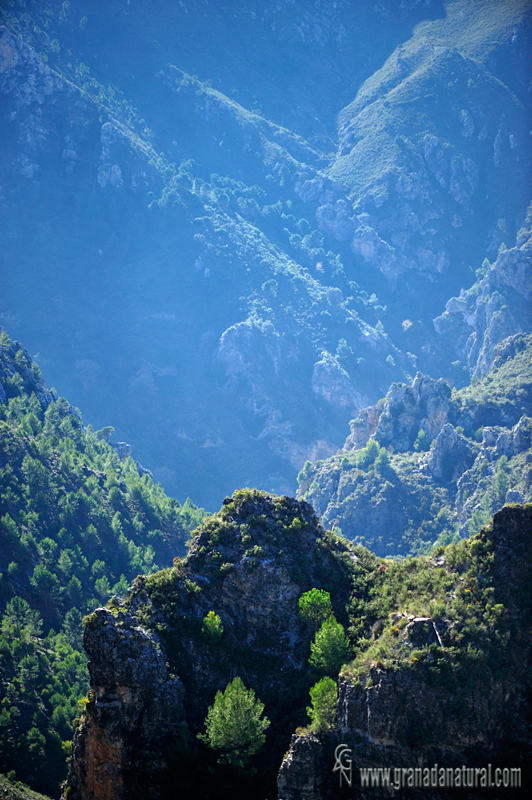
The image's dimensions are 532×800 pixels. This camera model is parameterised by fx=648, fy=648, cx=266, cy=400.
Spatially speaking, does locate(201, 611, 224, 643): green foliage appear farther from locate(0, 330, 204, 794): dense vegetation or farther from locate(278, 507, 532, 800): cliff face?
locate(0, 330, 204, 794): dense vegetation

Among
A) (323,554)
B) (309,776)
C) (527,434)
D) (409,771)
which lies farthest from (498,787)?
(527,434)

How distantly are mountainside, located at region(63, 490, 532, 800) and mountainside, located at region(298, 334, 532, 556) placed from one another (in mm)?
97276

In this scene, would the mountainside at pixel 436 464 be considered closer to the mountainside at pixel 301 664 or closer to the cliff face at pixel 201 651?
the cliff face at pixel 201 651

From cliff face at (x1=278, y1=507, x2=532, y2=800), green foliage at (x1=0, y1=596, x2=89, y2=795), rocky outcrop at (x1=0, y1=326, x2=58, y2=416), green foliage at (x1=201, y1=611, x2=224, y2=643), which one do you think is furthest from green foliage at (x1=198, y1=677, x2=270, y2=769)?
rocky outcrop at (x1=0, y1=326, x2=58, y2=416)

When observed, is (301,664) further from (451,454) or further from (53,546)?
(451,454)

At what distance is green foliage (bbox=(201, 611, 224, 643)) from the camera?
2098 inches

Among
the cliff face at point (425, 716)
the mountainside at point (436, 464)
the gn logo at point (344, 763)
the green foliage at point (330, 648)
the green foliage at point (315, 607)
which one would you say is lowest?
the gn logo at point (344, 763)

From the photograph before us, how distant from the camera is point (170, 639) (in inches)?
2078

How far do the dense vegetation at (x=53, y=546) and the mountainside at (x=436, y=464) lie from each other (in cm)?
5237

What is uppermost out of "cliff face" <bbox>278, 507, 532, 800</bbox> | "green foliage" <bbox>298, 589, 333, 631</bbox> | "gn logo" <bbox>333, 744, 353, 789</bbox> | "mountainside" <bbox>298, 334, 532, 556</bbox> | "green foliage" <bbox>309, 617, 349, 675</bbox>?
"mountainside" <bbox>298, 334, 532, 556</bbox>

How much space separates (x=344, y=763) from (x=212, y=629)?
14512mm

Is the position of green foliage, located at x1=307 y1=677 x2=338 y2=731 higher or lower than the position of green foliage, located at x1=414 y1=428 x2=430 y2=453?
lower

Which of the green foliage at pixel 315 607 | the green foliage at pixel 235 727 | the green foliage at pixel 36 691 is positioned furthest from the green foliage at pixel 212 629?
the green foliage at pixel 36 691

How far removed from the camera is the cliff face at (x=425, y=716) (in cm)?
4353
